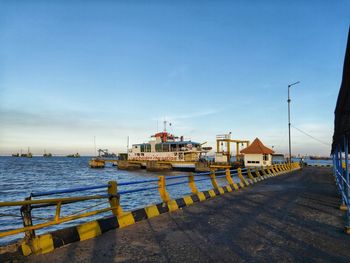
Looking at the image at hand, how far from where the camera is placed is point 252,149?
151ft

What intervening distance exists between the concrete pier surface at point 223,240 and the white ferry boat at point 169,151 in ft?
144

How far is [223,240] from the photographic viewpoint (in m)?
5.85

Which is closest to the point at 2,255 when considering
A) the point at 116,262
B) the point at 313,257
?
the point at 116,262

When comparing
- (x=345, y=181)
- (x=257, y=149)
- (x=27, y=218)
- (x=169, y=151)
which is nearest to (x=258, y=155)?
(x=257, y=149)

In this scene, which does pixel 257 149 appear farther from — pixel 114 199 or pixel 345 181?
pixel 114 199

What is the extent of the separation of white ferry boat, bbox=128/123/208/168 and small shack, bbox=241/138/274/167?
1066cm

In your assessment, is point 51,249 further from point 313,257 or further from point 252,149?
point 252,149

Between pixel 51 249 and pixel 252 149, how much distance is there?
43.5 meters

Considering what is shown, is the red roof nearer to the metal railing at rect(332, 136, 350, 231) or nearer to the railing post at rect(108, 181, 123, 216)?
the metal railing at rect(332, 136, 350, 231)

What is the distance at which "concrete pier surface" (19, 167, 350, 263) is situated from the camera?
487 centimetres

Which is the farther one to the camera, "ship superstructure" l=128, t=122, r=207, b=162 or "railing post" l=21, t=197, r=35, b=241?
"ship superstructure" l=128, t=122, r=207, b=162

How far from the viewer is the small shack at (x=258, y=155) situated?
45.4 metres

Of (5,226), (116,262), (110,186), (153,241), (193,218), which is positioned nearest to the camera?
(116,262)

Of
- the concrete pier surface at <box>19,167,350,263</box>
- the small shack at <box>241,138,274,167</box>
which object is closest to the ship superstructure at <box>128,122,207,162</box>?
the small shack at <box>241,138,274,167</box>
